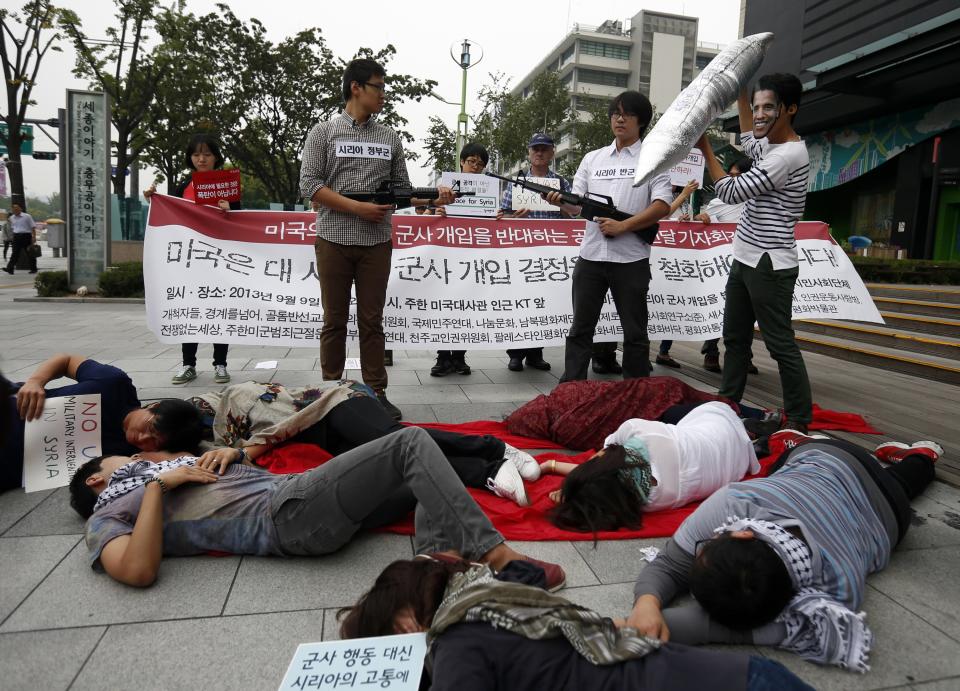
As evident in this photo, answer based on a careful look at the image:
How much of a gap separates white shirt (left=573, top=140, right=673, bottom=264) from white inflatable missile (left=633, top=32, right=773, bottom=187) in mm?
1001

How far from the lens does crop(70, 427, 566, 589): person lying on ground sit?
2094 millimetres

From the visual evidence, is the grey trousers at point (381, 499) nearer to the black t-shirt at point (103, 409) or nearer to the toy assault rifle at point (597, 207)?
the black t-shirt at point (103, 409)

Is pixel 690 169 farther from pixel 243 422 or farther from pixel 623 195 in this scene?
pixel 243 422

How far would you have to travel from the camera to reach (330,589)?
2121mm

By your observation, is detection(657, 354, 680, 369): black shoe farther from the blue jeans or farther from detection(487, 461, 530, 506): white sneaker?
the blue jeans

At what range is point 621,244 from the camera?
436 centimetres

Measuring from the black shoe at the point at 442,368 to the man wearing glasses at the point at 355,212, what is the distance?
1.28 meters

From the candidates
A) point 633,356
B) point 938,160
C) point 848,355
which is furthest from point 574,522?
point 938,160

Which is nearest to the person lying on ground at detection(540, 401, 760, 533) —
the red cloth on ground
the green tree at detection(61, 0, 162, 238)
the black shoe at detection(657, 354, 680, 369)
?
the red cloth on ground

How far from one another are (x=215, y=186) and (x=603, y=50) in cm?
5496

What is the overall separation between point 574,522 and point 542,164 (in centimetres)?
386

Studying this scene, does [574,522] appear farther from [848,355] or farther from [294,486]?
[848,355]

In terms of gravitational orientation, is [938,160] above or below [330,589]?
above

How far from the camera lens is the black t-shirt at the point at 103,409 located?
2.75 meters
